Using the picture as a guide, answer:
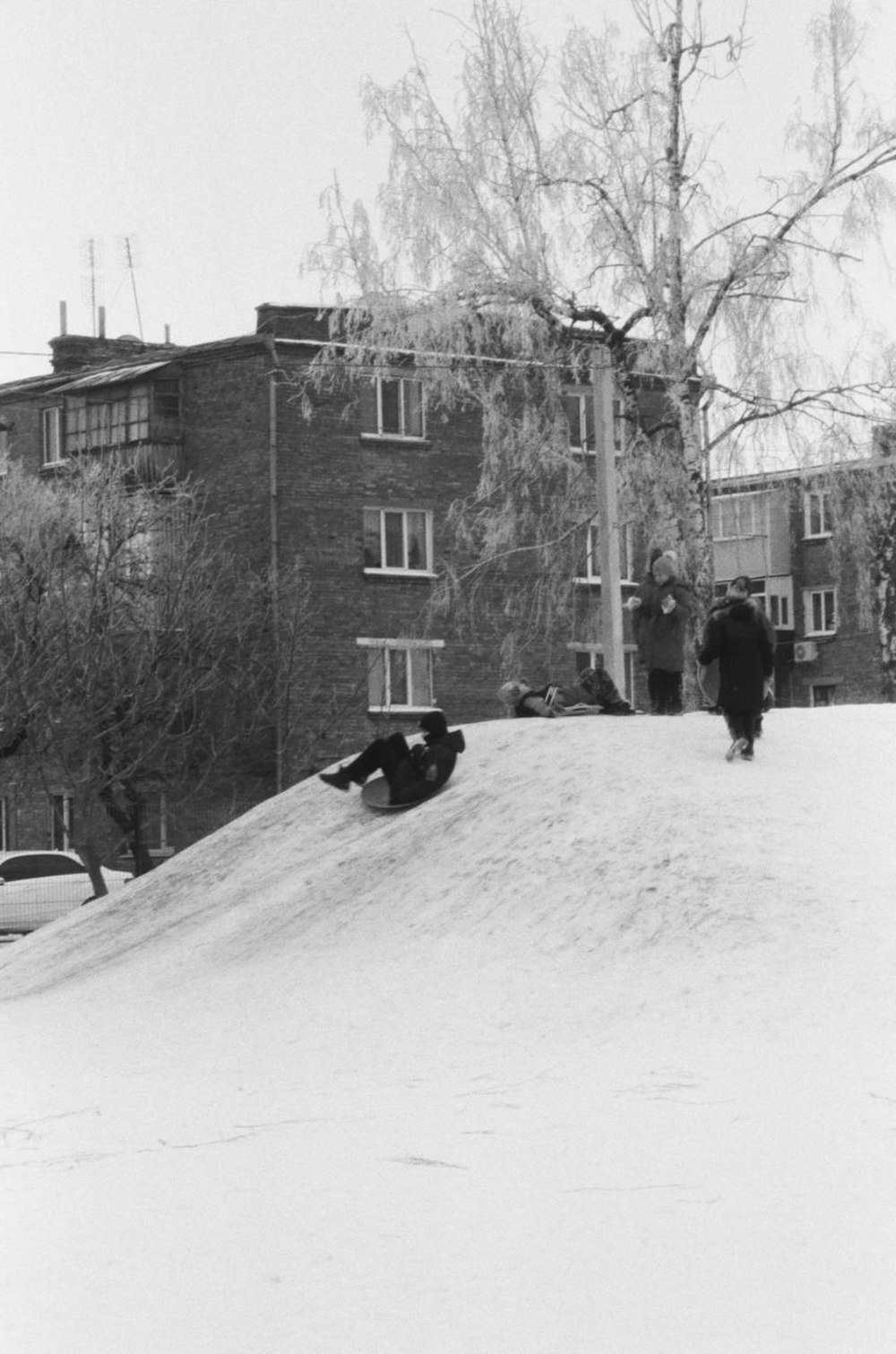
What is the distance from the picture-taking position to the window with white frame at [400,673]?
47.5 metres

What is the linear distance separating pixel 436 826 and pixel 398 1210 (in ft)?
31.9

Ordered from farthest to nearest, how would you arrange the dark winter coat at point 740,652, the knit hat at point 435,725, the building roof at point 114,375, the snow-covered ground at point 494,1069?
the building roof at point 114,375
the knit hat at point 435,725
the dark winter coat at point 740,652
the snow-covered ground at point 494,1069

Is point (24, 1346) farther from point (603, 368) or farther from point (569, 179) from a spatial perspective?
point (569, 179)

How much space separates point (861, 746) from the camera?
764 inches

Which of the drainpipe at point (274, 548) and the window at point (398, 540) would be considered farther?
the window at point (398, 540)

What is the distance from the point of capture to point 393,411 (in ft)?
161

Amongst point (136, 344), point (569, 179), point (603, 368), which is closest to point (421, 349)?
point (569, 179)

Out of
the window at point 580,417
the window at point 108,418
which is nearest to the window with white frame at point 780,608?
the window at point 580,417

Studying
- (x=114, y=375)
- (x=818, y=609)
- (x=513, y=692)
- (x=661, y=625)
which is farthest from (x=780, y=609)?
(x=661, y=625)

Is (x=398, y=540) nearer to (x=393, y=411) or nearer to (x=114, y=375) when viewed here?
(x=393, y=411)

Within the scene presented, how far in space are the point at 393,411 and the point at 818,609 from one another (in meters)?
22.9

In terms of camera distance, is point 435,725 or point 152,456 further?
point 152,456

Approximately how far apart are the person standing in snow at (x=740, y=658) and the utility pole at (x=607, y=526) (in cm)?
425

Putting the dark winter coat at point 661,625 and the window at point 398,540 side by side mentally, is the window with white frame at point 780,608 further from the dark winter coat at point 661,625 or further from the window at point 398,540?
the dark winter coat at point 661,625
